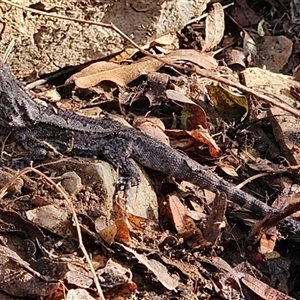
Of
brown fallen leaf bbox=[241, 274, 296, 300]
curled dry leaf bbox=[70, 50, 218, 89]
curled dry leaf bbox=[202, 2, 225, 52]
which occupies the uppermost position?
curled dry leaf bbox=[202, 2, 225, 52]

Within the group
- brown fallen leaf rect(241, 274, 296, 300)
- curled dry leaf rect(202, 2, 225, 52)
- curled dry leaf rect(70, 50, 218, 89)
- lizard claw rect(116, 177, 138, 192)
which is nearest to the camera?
brown fallen leaf rect(241, 274, 296, 300)

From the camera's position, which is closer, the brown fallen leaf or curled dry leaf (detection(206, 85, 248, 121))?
the brown fallen leaf

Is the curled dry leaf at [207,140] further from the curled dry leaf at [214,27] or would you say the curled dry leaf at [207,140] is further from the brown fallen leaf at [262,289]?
the curled dry leaf at [214,27]

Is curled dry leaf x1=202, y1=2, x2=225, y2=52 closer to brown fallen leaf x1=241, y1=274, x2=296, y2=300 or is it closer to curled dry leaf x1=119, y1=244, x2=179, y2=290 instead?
brown fallen leaf x1=241, y1=274, x2=296, y2=300

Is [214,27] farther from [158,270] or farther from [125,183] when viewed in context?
[158,270]

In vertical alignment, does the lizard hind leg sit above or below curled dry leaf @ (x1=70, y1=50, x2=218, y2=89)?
below

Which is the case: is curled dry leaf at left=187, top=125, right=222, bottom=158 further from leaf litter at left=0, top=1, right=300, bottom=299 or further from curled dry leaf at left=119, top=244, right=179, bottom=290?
curled dry leaf at left=119, top=244, right=179, bottom=290

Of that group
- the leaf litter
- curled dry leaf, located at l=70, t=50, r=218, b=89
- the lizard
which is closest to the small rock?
the leaf litter

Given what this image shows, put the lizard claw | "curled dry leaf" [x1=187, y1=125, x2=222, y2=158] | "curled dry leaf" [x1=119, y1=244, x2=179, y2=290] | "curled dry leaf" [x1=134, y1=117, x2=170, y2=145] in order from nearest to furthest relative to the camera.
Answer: "curled dry leaf" [x1=119, y1=244, x2=179, y2=290] → the lizard claw → "curled dry leaf" [x1=187, y1=125, x2=222, y2=158] → "curled dry leaf" [x1=134, y1=117, x2=170, y2=145]
